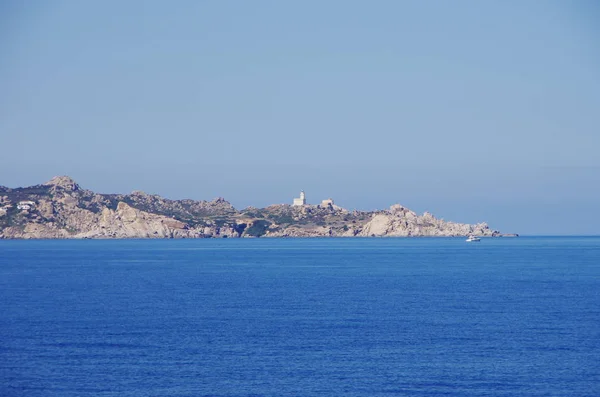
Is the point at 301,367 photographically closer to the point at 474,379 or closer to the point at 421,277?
the point at 474,379

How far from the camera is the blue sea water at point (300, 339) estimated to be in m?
40.9

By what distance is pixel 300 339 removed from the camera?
51844 millimetres

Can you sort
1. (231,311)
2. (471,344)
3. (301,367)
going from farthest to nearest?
(231,311), (471,344), (301,367)

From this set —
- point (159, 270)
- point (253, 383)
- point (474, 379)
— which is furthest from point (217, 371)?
point (159, 270)

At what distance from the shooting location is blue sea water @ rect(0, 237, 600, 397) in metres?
40.9

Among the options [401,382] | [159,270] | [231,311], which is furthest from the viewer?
[159,270]

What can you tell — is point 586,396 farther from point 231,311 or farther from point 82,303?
point 82,303

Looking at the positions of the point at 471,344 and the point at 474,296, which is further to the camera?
the point at 474,296

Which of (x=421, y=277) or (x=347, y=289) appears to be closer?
(x=347, y=289)

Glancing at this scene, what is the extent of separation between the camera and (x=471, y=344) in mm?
50312

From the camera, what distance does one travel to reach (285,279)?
10281 centimetres

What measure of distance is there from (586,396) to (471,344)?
11883mm

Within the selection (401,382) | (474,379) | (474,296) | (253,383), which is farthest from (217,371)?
(474,296)

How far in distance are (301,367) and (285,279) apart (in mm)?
58541
